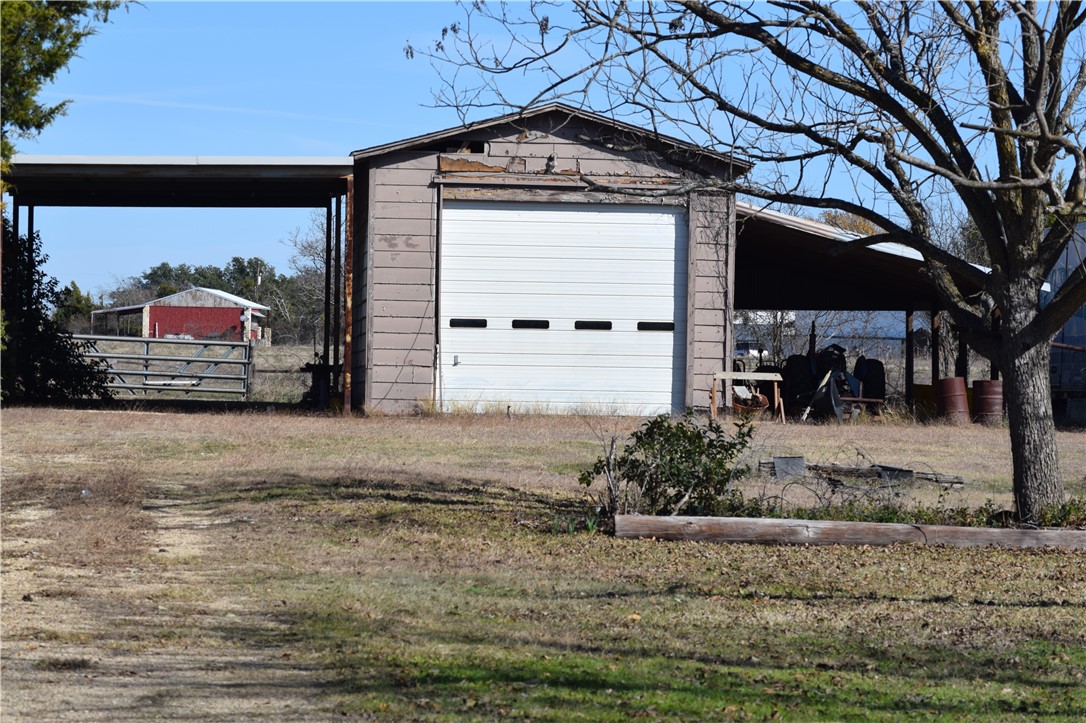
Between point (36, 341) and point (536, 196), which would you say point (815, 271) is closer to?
point (536, 196)

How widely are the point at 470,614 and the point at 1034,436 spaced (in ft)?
16.8

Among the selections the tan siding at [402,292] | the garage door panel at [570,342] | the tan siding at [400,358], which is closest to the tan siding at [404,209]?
the tan siding at [402,292]

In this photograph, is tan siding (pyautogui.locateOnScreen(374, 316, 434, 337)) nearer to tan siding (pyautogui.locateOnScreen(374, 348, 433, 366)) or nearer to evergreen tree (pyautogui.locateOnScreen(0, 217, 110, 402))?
tan siding (pyautogui.locateOnScreen(374, 348, 433, 366))

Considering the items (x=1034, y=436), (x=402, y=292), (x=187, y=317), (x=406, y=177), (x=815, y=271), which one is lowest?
(x=1034, y=436)

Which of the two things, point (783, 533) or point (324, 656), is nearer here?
point (324, 656)

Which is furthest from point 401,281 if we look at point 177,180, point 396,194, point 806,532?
point 806,532

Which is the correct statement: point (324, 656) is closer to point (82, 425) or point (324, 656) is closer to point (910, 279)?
point (82, 425)

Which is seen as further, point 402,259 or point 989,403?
point 989,403

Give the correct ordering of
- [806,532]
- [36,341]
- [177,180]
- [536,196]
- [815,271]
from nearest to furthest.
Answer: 1. [806,532]
2. [536,196]
3. [177,180]
4. [36,341]
5. [815,271]

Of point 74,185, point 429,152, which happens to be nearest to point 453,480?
point 429,152

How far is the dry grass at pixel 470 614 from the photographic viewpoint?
16.7ft

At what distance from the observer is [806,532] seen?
30.0 ft

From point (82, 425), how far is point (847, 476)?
10.2m

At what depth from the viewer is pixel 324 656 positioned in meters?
5.73
